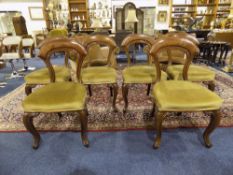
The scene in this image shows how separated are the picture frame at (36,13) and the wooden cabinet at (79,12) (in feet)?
4.95

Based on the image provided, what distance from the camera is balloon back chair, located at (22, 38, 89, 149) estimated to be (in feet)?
4.53

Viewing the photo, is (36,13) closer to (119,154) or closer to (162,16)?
(162,16)

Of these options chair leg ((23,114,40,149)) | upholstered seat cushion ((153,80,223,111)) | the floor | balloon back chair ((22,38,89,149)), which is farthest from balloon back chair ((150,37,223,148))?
chair leg ((23,114,40,149))

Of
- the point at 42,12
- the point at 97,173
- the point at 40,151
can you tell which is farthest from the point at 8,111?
the point at 42,12

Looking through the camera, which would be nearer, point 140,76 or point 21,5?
point 140,76

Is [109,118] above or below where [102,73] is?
below

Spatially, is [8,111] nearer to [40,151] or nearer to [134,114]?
[40,151]

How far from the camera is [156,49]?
1.60 m

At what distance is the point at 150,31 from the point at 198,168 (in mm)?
6728

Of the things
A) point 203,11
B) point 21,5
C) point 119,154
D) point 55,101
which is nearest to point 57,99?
point 55,101

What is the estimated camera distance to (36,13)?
25.0ft

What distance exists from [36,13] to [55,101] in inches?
305

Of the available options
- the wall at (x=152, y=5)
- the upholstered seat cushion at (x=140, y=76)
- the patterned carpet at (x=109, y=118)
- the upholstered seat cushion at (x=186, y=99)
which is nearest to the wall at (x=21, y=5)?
the wall at (x=152, y=5)

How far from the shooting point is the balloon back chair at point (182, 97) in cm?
134
